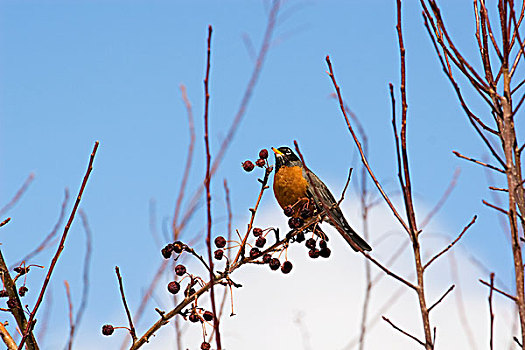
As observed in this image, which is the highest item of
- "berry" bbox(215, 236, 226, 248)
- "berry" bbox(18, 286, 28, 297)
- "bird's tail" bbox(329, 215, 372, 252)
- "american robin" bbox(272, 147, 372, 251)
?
"american robin" bbox(272, 147, 372, 251)

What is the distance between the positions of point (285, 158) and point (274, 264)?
2746mm

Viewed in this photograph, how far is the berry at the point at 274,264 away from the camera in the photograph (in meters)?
2.52

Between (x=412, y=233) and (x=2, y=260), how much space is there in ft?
5.42

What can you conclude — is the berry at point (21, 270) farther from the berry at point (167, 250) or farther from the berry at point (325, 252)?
the berry at point (325, 252)

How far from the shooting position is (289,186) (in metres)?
4.64

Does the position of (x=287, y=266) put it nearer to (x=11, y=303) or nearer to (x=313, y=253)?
(x=313, y=253)

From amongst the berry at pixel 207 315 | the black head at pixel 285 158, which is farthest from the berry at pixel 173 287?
the black head at pixel 285 158

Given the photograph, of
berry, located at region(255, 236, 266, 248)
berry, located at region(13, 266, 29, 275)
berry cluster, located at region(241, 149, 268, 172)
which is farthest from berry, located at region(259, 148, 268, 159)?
berry, located at region(13, 266, 29, 275)

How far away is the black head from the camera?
16.7ft

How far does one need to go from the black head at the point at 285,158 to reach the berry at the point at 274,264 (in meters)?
2.49

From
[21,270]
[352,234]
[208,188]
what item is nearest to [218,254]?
[21,270]

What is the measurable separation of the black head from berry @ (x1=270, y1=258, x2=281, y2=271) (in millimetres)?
2485

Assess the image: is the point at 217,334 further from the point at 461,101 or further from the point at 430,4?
the point at 430,4

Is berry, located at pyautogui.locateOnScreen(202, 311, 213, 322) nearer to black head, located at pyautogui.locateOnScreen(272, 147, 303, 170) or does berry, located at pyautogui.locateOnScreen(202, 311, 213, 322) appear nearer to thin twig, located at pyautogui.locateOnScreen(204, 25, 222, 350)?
thin twig, located at pyautogui.locateOnScreen(204, 25, 222, 350)
